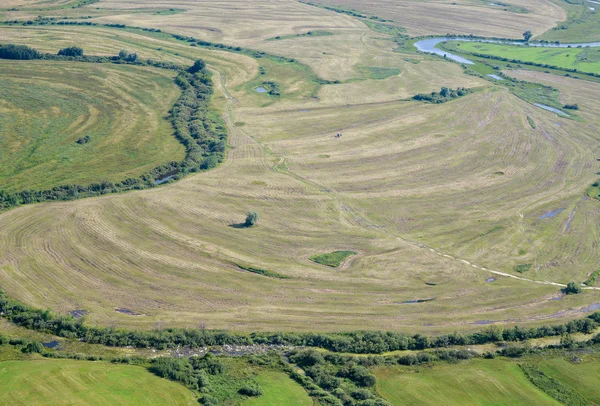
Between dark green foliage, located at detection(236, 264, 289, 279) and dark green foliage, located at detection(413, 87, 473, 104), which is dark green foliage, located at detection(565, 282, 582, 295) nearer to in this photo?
dark green foliage, located at detection(236, 264, 289, 279)

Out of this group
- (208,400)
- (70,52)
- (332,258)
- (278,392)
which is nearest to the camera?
(208,400)

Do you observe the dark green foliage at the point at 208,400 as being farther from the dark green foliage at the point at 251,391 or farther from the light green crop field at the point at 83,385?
the dark green foliage at the point at 251,391

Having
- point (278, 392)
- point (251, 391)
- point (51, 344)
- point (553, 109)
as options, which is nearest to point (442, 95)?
point (553, 109)

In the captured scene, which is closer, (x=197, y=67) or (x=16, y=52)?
(x=16, y=52)

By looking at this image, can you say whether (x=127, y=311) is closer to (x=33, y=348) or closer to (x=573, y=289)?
(x=33, y=348)

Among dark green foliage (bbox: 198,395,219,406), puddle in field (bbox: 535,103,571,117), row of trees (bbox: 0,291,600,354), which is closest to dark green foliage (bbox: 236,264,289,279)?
row of trees (bbox: 0,291,600,354)

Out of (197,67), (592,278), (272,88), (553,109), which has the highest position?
(197,67)

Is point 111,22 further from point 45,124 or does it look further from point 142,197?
point 142,197
